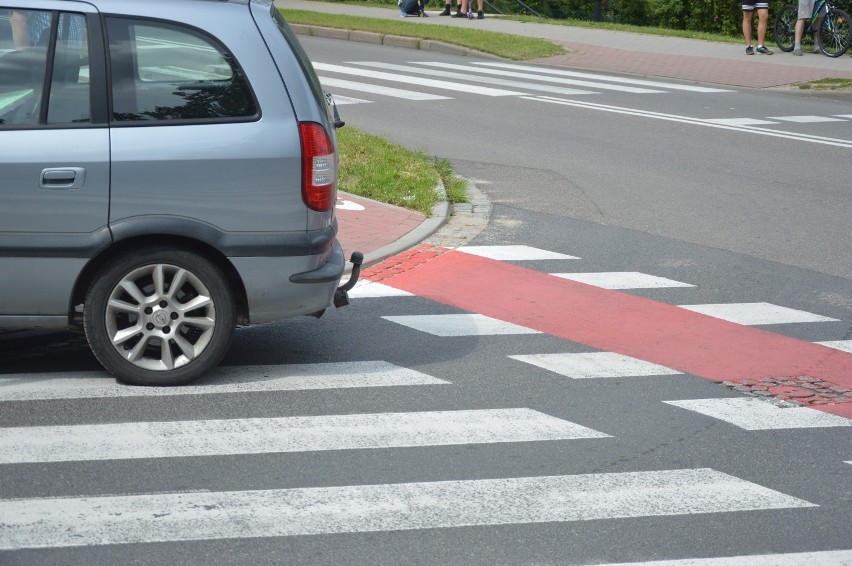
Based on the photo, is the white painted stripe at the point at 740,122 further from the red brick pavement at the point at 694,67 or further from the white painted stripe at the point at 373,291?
the white painted stripe at the point at 373,291

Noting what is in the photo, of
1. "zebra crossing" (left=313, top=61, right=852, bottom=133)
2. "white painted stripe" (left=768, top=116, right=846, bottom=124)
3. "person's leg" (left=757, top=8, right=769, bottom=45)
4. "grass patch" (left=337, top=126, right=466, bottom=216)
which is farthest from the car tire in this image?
"person's leg" (left=757, top=8, right=769, bottom=45)

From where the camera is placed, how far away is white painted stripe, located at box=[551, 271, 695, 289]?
8.26 m

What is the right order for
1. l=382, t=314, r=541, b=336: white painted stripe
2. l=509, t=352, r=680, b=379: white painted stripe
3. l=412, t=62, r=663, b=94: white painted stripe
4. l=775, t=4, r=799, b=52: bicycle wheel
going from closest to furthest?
→ l=509, t=352, r=680, b=379: white painted stripe, l=382, t=314, r=541, b=336: white painted stripe, l=412, t=62, r=663, b=94: white painted stripe, l=775, t=4, r=799, b=52: bicycle wheel

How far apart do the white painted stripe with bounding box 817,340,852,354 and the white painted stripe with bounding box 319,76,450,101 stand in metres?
10.3

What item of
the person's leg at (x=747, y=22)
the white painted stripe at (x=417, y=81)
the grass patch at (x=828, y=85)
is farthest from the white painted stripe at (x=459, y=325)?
the person's leg at (x=747, y=22)

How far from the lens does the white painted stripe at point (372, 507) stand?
173 inches

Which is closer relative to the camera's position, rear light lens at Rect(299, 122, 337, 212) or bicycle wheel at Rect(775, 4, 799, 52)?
rear light lens at Rect(299, 122, 337, 212)

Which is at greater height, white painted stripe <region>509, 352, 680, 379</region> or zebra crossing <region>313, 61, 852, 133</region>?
zebra crossing <region>313, 61, 852, 133</region>

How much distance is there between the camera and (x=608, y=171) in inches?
478

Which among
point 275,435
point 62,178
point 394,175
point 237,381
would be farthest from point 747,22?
point 275,435

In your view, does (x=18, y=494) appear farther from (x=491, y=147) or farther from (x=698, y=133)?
(x=698, y=133)

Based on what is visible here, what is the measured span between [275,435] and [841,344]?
3473 millimetres

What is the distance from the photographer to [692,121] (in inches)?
605

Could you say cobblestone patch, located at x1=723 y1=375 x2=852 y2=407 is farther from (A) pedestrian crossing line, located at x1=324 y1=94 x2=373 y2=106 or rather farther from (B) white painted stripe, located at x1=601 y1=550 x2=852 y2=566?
(A) pedestrian crossing line, located at x1=324 y1=94 x2=373 y2=106
